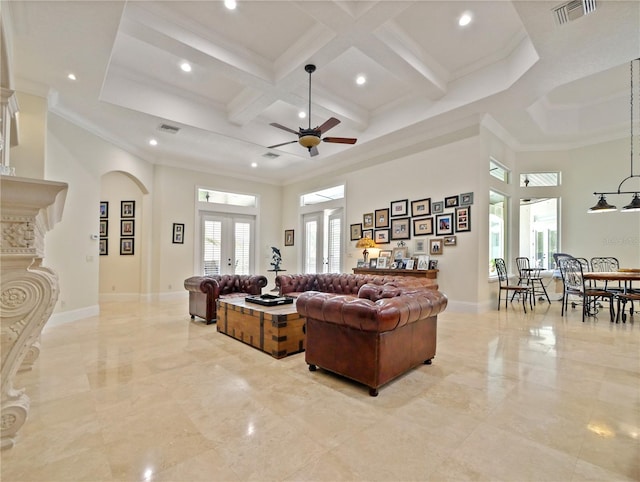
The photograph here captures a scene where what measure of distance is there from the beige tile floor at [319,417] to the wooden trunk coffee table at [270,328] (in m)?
0.16

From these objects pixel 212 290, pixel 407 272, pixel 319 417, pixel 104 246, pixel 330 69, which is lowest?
pixel 319 417

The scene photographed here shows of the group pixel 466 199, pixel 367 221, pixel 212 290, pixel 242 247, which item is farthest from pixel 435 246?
pixel 242 247

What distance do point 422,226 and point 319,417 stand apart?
507 centimetres

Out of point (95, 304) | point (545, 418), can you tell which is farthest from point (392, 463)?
point (95, 304)

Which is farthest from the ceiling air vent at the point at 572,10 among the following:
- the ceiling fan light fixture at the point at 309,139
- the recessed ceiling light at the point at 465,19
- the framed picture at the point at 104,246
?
the framed picture at the point at 104,246

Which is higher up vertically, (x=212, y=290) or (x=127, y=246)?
(x=127, y=246)

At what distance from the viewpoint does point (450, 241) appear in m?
6.02

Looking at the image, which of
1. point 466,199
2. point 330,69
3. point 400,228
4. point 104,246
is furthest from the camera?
point 104,246

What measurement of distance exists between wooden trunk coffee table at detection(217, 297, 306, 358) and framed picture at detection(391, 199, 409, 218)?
12.5 ft

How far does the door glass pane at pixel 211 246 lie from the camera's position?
27.9 feet

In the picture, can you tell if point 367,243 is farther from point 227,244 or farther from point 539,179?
point 539,179

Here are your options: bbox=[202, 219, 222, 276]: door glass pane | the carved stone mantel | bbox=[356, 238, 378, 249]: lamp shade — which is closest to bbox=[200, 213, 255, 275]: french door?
bbox=[202, 219, 222, 276]: door glass pane

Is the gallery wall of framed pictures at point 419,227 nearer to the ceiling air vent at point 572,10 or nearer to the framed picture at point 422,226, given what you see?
the framed picture at point 422,226

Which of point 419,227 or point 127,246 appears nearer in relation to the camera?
point 419,227
